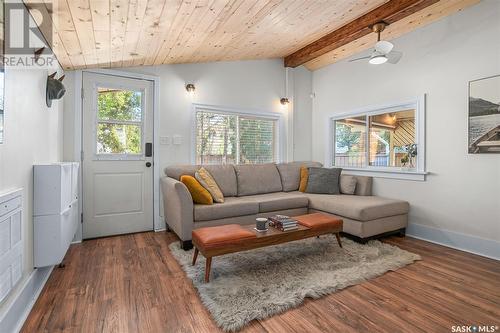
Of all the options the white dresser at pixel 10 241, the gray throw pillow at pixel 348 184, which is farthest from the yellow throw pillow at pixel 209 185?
the gray throw pillow at pixel 348 184

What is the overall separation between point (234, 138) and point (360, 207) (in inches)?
90.9

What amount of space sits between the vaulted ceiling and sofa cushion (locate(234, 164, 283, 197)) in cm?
176

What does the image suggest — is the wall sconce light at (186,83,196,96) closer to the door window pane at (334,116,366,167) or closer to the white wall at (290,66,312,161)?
the white wall at (290,66,312,161)

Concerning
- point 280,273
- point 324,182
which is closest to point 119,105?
point 280,273

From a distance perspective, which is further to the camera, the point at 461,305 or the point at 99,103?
the point at 99,103

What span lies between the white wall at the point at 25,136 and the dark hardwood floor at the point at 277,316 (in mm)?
408

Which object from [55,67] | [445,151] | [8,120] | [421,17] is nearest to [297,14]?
[421,17]

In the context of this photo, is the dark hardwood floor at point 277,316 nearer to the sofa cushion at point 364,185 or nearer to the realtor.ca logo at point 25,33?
the sofa cushion at point 364,185

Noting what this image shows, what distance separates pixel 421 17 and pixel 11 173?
172 inches

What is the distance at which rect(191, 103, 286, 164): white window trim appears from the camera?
155 inches

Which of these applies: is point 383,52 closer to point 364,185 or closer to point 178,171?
point 364,185

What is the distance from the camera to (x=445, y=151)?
10.3 ft

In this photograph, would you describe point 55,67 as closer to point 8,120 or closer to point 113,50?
point 113,50

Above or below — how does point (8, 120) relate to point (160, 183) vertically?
above
